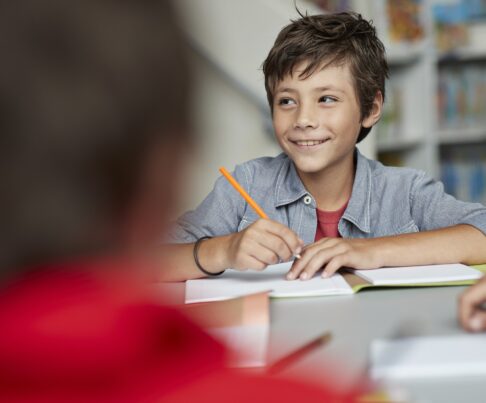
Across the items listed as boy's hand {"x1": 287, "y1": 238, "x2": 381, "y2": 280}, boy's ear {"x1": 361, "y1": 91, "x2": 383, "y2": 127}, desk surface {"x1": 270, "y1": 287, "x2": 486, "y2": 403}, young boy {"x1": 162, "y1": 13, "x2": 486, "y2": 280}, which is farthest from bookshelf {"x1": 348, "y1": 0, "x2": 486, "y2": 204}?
desk surface {"x1": 270, "y1": 287, "x2": 486, "y2": 403}

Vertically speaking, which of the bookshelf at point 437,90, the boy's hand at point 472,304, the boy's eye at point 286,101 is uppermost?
the bookshelf at point 437,90

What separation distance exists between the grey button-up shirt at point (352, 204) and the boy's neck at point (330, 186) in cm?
3

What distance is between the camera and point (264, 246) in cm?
106

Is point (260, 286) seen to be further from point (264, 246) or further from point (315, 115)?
point (315, 115)

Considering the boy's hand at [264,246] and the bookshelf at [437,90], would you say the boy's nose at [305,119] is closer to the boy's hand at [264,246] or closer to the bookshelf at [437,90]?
→ the boy's hand at [264,246]

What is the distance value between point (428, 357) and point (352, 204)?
0.89 meters

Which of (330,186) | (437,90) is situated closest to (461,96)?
(437,90)

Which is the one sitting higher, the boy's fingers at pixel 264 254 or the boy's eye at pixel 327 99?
the boy's eye at pixel 327 99

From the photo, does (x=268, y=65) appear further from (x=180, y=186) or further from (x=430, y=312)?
(x=180, y=186)

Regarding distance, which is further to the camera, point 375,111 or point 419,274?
point 375,111

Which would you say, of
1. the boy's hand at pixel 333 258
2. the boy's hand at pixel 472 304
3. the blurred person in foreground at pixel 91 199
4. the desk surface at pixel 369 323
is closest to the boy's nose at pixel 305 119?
the boy's hand at pixel 333 258

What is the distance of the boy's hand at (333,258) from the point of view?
103cm

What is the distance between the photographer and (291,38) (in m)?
1.50

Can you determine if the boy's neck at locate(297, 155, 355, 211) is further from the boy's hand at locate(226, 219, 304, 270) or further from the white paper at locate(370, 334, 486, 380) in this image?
the white paper at locate(370, 334, 486, 380)
